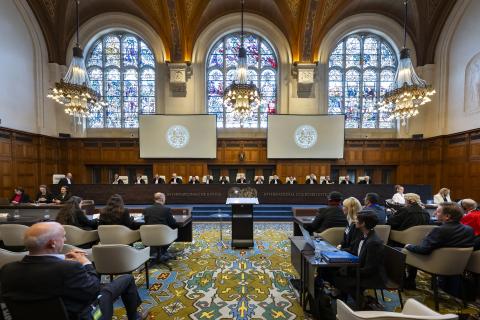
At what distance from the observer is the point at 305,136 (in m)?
12.0

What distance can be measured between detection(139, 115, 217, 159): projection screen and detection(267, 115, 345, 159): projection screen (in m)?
3.08

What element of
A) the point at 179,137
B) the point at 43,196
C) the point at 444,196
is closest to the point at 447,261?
the point at 444,196

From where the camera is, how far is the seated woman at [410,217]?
398 centimetres

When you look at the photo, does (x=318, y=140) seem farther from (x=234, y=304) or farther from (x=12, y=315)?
(x=12, y=315)

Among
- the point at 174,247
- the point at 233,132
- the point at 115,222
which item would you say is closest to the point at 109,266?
the point at 115,222

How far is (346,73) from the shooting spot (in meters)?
12.7

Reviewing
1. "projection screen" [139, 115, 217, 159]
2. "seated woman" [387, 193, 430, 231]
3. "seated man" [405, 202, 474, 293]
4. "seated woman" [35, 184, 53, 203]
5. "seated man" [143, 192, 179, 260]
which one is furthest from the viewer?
"projection screen" [139, 115, 217, 159]

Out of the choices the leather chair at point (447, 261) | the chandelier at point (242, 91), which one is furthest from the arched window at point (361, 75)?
the leather chair at point (447, 261)

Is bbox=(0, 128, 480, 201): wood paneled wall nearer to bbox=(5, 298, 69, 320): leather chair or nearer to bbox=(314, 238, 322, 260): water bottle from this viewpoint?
bbox=(314, 238, 322, 260): water bottle

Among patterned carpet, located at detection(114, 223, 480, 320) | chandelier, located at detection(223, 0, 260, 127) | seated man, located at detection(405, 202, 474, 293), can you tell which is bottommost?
patterned carpet, located at detection(114, 223, 480, 320)

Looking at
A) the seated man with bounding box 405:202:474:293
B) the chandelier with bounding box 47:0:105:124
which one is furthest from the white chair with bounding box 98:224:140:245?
the chandelier with bounding box 47:0:105:124

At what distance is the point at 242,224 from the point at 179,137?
7.66 metres

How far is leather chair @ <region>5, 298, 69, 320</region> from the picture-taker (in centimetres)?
159

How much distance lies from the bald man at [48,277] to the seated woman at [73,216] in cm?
256
